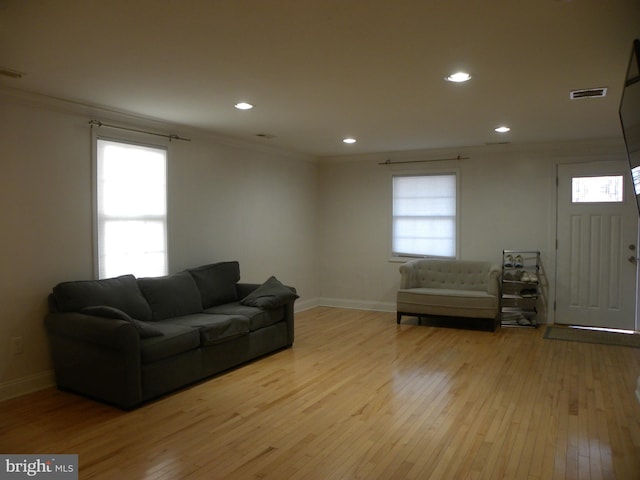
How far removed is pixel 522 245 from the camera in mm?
6375

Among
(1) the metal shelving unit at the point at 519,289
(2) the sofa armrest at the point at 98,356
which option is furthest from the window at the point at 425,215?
(2) the sofa armrest at the point at 98,356

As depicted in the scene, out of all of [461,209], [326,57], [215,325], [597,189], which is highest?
[326,57]

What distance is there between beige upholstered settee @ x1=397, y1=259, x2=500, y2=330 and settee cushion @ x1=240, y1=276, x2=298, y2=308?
189 centimetres

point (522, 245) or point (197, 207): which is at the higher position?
point (197, 207)

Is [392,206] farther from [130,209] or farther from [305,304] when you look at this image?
[130,209]

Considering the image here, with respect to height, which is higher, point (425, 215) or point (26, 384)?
point (425, 215)

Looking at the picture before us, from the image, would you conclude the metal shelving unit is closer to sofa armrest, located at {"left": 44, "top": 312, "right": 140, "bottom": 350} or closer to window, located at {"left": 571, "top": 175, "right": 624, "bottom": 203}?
window, located at {"left": 571, "top": 175, "right": 624, "bottom": 203}

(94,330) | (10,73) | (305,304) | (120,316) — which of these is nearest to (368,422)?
(120,316)

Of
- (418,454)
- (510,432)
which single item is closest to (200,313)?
(418,454)

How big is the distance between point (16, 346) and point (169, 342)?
122 cm

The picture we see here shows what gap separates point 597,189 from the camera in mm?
5949

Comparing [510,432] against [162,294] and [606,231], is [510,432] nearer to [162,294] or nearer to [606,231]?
[162,294]

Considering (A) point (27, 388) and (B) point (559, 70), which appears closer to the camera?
(B) point (559, 70)

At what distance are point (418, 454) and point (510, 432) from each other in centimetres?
71
